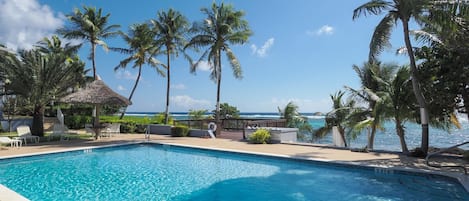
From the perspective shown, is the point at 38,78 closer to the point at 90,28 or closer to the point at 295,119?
the point at 90,28

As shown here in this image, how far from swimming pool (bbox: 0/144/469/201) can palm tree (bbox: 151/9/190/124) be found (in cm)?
965

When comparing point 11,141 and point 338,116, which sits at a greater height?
point 338,116

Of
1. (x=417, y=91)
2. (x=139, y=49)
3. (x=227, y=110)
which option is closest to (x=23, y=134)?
(x=139, y=49)

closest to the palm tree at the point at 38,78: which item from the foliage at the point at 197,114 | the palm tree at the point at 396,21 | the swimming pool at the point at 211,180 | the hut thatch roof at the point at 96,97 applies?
the hut thatch roof at the point at 96,97

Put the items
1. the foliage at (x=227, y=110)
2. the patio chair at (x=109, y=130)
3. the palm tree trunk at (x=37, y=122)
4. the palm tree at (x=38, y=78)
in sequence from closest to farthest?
the palm tree at (x=38, y=78), the palm tree trunk at (x=37, y=122), the patio chair at (x=109, y=130), the foliage at (x=227, y=110)

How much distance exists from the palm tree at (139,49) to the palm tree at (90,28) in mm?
1662

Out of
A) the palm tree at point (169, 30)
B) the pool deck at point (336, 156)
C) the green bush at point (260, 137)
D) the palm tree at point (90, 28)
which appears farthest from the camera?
the palm tree at point (90, 28)

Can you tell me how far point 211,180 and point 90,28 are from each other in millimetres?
19025

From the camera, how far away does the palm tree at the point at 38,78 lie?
14047 millimetres

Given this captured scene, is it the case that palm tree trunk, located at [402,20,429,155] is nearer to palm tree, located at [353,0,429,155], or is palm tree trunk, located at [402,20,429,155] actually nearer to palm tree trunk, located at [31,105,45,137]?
palm tree, located at [353,0,429,155]

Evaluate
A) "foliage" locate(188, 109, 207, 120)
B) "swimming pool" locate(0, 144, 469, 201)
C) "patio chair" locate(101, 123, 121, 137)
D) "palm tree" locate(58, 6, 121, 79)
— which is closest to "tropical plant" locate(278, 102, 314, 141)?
"foliage" locate(188, 109, 207, 120)

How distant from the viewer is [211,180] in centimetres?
767

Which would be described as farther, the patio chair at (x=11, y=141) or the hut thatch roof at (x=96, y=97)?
the hut thatch roof at (x=96, y=97)

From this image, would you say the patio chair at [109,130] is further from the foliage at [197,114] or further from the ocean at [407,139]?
the ocean at [407,139]
